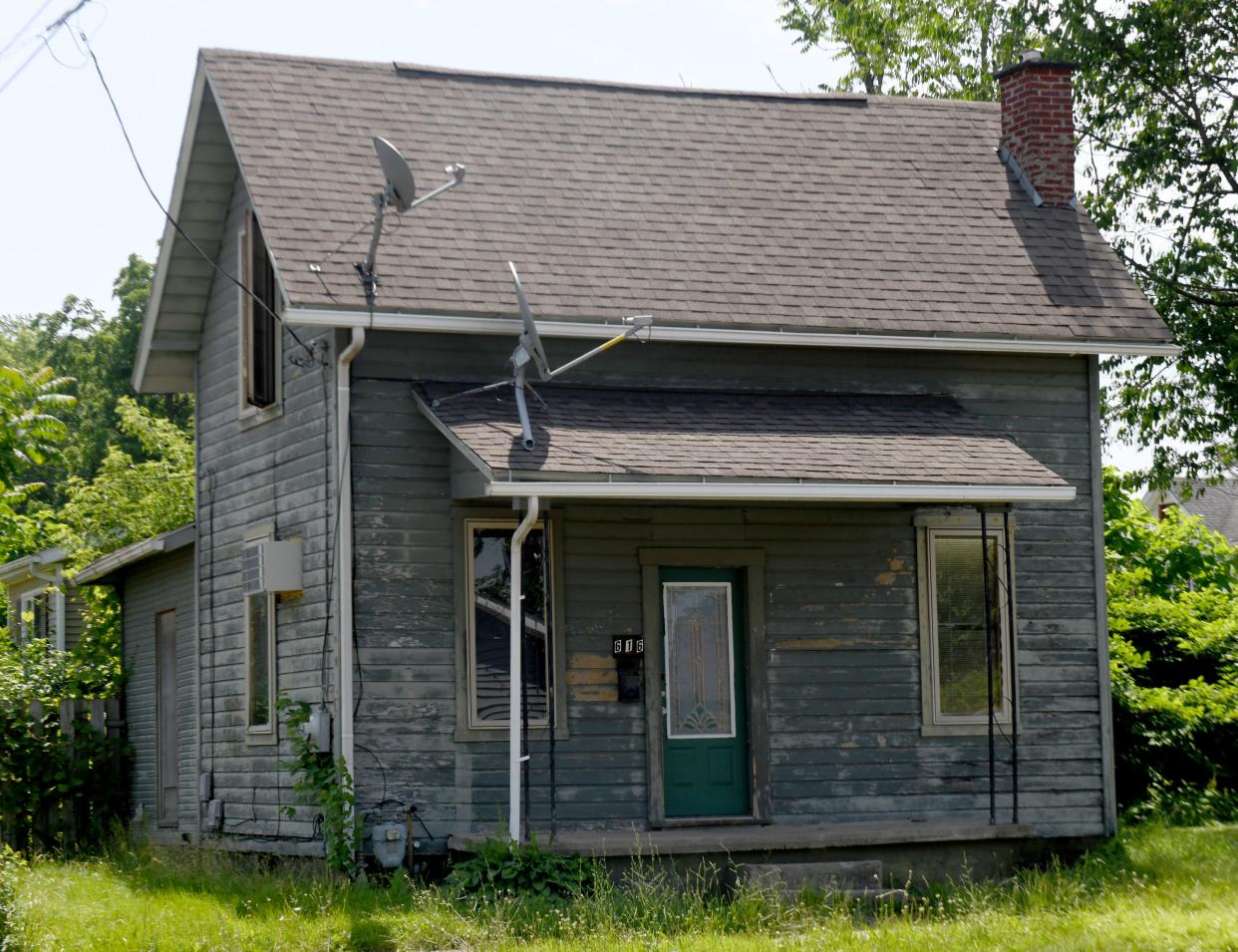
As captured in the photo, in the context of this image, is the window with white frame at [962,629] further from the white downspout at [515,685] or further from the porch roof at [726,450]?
the white downspout at [515,685]

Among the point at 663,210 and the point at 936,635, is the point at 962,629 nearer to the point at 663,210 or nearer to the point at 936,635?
the point at 936,635

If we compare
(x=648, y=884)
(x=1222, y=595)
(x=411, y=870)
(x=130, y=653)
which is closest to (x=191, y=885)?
(x=411, y=870)

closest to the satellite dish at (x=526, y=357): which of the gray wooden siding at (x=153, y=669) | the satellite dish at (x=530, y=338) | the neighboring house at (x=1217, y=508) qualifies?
the satellite dish at (x=530, y=338)

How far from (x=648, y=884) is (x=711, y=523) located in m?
3.22

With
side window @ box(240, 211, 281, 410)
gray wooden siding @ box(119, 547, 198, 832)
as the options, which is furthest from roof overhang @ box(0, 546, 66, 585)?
side window @ box(240, 211, 281, 410)

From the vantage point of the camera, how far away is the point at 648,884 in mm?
11945

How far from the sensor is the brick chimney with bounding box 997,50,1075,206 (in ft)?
54.2

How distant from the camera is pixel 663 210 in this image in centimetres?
1527

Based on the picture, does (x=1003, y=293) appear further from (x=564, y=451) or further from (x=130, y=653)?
(x=130, y=653)

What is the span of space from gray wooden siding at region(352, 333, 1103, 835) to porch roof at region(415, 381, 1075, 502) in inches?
14.7

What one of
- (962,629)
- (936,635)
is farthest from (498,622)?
(962,629)

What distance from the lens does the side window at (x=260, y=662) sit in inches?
568

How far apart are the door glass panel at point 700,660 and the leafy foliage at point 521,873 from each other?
2200 mm

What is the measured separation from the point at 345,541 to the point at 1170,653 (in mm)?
11461
